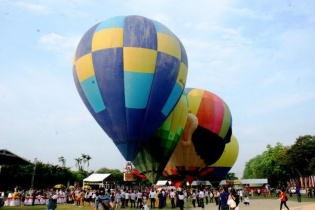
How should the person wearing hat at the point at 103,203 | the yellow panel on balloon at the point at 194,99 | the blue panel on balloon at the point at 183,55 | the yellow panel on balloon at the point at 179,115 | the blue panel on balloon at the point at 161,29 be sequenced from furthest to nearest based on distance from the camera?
the yellow panel on balloon at the point at 194,99
the yellow panel on balloon at the point at 179,115
the blue panel on balloon at the point at 183,55
the blue panel on balloon at the point at 161,29
the person wearing hat at the point at 103,203

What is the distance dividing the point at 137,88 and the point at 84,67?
350 centimetres

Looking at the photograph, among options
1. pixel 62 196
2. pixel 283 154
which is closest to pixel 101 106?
pixel 62 196

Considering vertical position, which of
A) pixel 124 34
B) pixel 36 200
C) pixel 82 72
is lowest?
pixel 36 200

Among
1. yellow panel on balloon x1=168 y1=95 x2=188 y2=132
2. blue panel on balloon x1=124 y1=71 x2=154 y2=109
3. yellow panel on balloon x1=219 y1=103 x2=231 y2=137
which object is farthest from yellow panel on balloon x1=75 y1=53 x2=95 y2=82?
yellow panel on balloon x1=219 y1=103 x2=231 y2=137

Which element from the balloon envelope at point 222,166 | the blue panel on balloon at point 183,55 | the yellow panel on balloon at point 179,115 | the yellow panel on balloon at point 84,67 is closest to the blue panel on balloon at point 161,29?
the blue panel on balloon at point 183,55

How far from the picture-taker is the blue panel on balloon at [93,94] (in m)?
19.9

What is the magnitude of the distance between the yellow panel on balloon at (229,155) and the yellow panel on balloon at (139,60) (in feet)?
69.3

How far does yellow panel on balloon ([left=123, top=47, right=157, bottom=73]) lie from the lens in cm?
1931

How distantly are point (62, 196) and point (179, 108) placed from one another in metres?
15.8

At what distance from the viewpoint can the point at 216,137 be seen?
105ft

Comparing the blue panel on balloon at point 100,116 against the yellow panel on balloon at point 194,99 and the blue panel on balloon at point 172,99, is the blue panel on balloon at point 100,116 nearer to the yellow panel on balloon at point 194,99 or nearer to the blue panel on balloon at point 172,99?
the blue panel on balloon at point 172,99

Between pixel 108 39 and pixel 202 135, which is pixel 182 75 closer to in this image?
pixel 108 39

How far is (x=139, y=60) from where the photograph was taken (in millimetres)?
19359

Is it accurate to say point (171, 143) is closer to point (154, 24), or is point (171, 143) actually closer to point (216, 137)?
point (154, 24)
